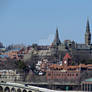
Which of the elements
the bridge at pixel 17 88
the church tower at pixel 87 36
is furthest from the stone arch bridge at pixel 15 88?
the church tower at pixel 87 36

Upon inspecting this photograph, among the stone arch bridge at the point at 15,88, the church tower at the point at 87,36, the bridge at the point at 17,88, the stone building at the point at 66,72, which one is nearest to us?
the bridge at the point at 17,88

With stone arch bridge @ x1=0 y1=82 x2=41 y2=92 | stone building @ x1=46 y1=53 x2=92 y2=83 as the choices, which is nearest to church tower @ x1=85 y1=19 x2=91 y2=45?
stone building @ x1=46 y1=53 x2=92 y2=83

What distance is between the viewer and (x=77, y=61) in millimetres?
99750

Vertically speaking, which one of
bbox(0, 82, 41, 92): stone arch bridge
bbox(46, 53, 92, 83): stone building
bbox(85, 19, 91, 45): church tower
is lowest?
bbox(0, 82, 41, 92): stone arch bridge

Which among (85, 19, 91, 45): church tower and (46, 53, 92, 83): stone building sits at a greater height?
(85, 19, 91, 45): church tower

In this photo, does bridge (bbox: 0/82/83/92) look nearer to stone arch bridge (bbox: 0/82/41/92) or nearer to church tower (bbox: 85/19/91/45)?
stone arch bridge (bbox: 0/82/41/92)

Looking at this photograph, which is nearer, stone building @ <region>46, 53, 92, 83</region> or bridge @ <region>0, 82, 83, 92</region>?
bridge @ <region>0, 82, 83, 92</region>

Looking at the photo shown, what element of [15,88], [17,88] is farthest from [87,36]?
[17,88]

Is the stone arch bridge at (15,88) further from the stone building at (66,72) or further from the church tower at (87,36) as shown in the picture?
the church tower at (87,36)

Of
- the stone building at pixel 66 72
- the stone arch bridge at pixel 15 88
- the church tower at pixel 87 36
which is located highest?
the church tower at pixel 87 36

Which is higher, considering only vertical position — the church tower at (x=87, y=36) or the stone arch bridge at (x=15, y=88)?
the church tower at (x=87, y=36)

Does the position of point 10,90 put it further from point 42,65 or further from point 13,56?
point 13,56

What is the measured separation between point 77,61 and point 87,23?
24724 mm

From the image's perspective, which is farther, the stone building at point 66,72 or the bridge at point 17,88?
the stone building at point 66,72
